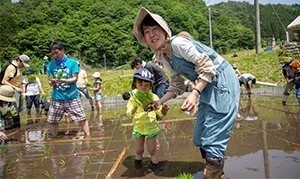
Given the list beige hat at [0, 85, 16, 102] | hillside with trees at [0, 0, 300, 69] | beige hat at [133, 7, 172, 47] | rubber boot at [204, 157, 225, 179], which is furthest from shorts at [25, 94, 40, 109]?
hillside with trees at [0, 0, 300, 69]

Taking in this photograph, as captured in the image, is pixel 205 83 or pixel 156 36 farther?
pixel 156 36

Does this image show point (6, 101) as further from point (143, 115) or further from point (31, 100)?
point (31, 100)

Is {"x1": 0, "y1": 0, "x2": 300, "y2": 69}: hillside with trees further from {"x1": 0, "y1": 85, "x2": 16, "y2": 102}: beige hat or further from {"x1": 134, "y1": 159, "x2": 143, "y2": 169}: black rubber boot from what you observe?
{"x1": 134, "y1": 159, "x2": 143, "y2": 169}: black rubber boot

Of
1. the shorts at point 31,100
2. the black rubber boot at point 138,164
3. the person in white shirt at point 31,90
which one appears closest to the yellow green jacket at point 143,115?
the black rubber boot at point 138,164

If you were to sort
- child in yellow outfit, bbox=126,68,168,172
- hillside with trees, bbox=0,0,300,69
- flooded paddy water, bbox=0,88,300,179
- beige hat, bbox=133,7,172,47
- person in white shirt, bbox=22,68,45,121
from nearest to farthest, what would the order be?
beige hat, bbox=133,7,172,47 → flooded paddy water, bbox=0,88,300,179 → child in yellow outfit, bbox=126,68,168,172 → person in white shirt, bbox=22,68,45,121 → hillside with trees, bbox=0,0,300,69

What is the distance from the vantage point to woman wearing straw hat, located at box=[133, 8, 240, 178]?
2895 mm

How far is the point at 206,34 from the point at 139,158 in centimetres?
8602

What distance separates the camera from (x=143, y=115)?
413cm

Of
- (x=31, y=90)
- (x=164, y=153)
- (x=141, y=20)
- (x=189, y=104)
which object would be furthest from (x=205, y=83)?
(x=31, y=90)

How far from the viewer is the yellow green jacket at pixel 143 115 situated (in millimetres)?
4121

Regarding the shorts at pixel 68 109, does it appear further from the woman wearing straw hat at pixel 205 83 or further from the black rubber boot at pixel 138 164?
the woman wearing straw hat at pixel 205 83

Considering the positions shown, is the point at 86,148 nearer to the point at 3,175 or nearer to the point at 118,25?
the point at 3,175

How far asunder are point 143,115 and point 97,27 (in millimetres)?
77796

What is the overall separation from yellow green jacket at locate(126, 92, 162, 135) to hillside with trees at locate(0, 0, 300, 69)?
59018 millimetres
